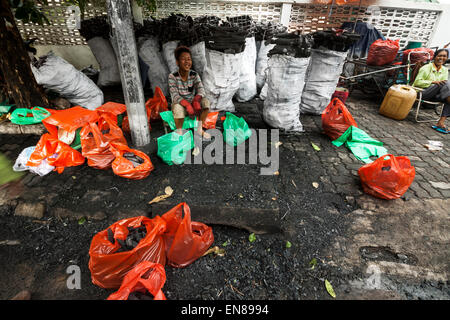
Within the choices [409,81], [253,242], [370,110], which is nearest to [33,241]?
[253,242]

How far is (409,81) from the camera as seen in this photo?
15.0 feet

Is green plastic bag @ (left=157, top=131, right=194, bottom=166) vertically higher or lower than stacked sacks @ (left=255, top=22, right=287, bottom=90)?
lower

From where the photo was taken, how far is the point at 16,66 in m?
3.00

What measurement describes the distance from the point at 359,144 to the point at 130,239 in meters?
3.16

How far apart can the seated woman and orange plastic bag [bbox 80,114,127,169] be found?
209 inches

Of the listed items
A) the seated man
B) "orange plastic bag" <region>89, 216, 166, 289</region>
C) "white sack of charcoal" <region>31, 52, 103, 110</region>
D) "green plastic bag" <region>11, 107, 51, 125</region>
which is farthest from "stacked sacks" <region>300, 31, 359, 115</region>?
"green plastic bag" <region>11, 107, 51, 125</region>

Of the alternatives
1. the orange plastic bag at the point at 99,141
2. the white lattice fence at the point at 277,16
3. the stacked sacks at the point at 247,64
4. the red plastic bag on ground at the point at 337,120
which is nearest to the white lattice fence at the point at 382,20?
the white lattice fence at the point at 277,16

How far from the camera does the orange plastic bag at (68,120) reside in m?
2.47

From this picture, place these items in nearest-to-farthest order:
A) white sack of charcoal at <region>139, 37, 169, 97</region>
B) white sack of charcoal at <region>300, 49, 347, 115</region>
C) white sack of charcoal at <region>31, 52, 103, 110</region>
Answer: white sack of charcoal at <region>31, 52, 103, 110</region>
white sack of charcoal at <region>300, 49, 347, 115</region>
white sack of charcoal at <region>139, 37, 169, 97</region>

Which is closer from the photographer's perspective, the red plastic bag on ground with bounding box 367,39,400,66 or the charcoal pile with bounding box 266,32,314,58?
the charcoal pile with bounding box 266,32,314,58

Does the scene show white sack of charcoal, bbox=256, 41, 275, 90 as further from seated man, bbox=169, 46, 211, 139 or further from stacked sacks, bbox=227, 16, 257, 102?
seated man, bbox=169, 46, 211, 139

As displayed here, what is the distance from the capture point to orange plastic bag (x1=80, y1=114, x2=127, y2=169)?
8.04 ft

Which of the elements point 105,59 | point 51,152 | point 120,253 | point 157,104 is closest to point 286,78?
point 157,104
